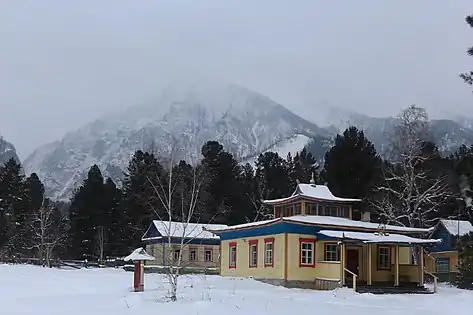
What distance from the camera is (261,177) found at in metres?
66.0

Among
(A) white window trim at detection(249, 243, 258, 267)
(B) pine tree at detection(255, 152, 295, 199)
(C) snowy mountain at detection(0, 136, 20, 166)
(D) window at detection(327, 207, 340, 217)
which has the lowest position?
(A) white window trim at detection(249, 243, 258, 267)

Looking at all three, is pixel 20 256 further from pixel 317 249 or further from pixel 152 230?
pixel 317 249

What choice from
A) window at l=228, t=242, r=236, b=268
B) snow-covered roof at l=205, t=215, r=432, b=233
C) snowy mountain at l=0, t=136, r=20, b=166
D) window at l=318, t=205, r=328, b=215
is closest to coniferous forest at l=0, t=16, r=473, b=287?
window at l=318, t=205, r=328, b=215

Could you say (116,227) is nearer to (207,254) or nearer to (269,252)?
(207,254)

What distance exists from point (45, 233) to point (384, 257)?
123ft

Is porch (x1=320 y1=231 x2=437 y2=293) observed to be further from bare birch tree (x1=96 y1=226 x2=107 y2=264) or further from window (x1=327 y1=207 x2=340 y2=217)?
bare birch tree (x1=96 y1=226 x2=107 y2=264)

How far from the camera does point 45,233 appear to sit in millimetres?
60625

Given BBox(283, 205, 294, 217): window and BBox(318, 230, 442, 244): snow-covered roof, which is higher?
BBox(283, 205, 294, 217): window

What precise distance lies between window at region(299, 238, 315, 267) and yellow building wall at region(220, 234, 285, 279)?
101 centimetres

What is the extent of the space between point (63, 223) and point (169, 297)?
5375cm

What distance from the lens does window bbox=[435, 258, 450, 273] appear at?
46625mm

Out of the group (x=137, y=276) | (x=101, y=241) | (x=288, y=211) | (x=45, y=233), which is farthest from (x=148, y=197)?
(x=137, y=276)

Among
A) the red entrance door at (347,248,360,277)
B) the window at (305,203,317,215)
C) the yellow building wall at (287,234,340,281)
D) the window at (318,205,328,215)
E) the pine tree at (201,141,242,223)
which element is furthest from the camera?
the pine tree at (201,141,242,223)

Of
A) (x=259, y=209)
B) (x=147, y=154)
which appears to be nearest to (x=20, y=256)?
(x=147, y=154)
